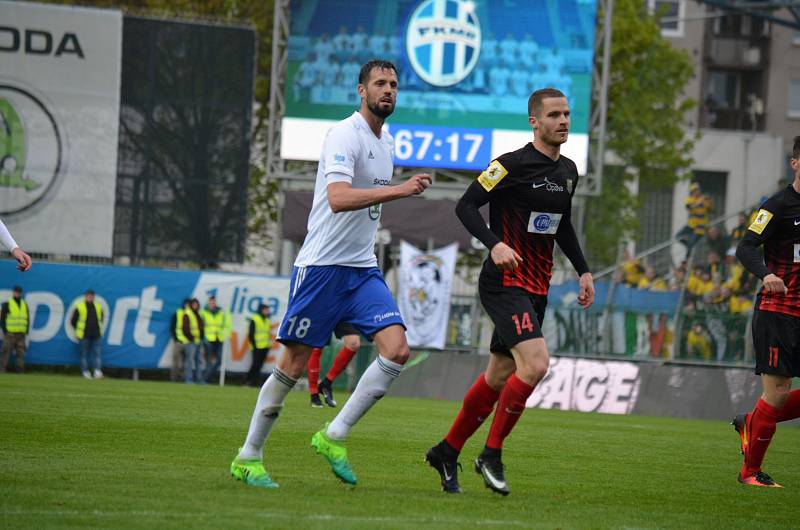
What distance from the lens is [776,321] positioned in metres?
9.84

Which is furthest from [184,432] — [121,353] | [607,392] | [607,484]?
[121,353]

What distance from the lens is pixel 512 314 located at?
8055mm

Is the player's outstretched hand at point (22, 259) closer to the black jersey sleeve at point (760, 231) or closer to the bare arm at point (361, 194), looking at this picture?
the bare arm at point (361, 194)

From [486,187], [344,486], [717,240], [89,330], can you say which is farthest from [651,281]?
[344,486]

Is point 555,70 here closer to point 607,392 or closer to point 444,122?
point 444,122

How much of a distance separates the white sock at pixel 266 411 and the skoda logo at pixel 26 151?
64.6 feet

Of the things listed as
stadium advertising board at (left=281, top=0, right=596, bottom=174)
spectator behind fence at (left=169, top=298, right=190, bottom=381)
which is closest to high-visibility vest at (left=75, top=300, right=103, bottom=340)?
spectator behind fence at (left=169, top=298, right=190, bottom=381)

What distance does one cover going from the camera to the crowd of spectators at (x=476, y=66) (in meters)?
25.7

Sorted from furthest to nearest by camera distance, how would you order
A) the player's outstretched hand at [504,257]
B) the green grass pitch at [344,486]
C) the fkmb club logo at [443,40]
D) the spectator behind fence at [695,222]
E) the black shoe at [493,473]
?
the spectator behind fence at [695,222] → the fkmb club logo at [443,40] → the black shoe at [493,473] → the player's outstretched hand at [504,257] → the green grass pitch at [344,486]

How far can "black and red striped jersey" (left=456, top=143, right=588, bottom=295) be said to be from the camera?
8234 millimetres

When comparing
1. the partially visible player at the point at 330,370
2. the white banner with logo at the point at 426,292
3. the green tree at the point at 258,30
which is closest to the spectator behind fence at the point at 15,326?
the white banner with logo at the point at 426,292

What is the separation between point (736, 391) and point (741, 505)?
14.4 metres

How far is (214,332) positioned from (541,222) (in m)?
20.0

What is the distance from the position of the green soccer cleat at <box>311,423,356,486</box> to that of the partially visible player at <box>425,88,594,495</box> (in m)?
0.56
